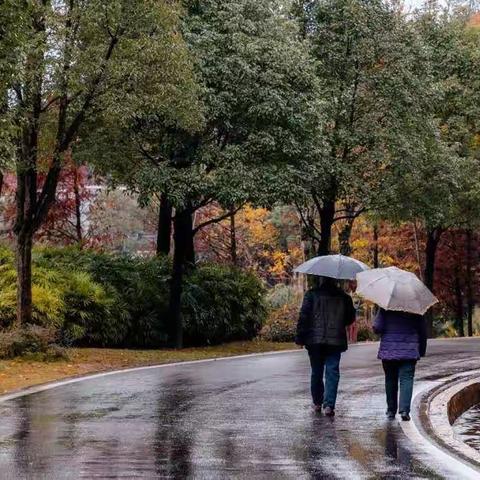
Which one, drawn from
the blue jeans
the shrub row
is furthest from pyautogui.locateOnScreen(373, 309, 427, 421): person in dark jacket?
the shrub row

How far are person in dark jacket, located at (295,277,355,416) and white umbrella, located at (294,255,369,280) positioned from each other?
0.27m

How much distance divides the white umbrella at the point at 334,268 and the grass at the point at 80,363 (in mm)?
5035

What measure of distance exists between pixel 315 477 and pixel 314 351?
4.04m

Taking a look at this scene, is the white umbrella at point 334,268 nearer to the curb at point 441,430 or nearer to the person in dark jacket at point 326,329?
the person in dark jacket at point 326,329

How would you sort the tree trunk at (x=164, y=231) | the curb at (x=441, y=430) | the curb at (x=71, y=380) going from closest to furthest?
the curb at (x=441, y=430)
the curb at (x=71, y=380)
the tree trunk at (x=164, y=231)

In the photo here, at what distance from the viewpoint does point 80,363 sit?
18.1 m

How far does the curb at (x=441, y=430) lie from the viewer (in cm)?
800

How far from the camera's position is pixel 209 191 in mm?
22453

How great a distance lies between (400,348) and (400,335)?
161mm

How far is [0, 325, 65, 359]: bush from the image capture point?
1772 cm

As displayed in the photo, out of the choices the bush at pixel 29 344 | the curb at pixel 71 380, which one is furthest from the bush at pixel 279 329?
the bush at pixel 29 344

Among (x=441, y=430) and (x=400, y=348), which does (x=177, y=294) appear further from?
(x=441, y=430)

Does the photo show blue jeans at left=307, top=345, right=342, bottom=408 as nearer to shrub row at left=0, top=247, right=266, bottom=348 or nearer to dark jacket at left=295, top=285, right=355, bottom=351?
dark jacket at left=295, top=285, right=355, bottom=351

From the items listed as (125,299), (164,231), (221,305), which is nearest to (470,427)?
(125,299)
